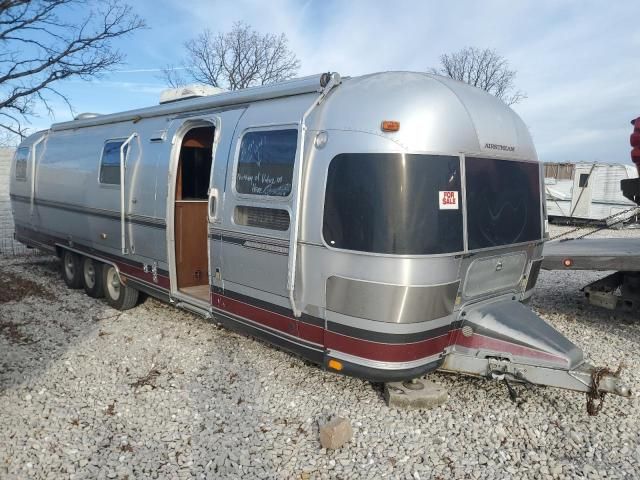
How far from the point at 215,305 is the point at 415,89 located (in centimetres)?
281

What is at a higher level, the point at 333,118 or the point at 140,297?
the point at 333,118

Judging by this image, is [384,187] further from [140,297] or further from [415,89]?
[140,297]

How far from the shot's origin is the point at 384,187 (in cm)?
355

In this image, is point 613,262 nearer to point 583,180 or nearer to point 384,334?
point 384,334

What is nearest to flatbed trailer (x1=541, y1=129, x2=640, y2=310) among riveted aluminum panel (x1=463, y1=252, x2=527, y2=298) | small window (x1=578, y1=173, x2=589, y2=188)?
A: riveted aluminum panel (x1=463, y1=252, x2=527, y2=298)

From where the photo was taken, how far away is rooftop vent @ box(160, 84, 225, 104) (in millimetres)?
6109

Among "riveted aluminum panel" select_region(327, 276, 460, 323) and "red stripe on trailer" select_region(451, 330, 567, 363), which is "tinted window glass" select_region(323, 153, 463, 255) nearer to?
"riveted aluminum panel" select_region(327, 276, 460, 323)

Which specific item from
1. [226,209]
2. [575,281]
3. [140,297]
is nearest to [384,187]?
[226,209]

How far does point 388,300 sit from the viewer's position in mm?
3570

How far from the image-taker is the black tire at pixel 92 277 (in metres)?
7.12

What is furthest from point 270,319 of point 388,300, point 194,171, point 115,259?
point 115,259

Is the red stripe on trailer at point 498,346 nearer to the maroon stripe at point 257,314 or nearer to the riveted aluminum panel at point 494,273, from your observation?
the riveted aluminum panel at point 494,273

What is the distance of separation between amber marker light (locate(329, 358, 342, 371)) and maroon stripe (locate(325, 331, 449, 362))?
0.10 metres

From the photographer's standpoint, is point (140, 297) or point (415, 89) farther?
point (140, 297)
